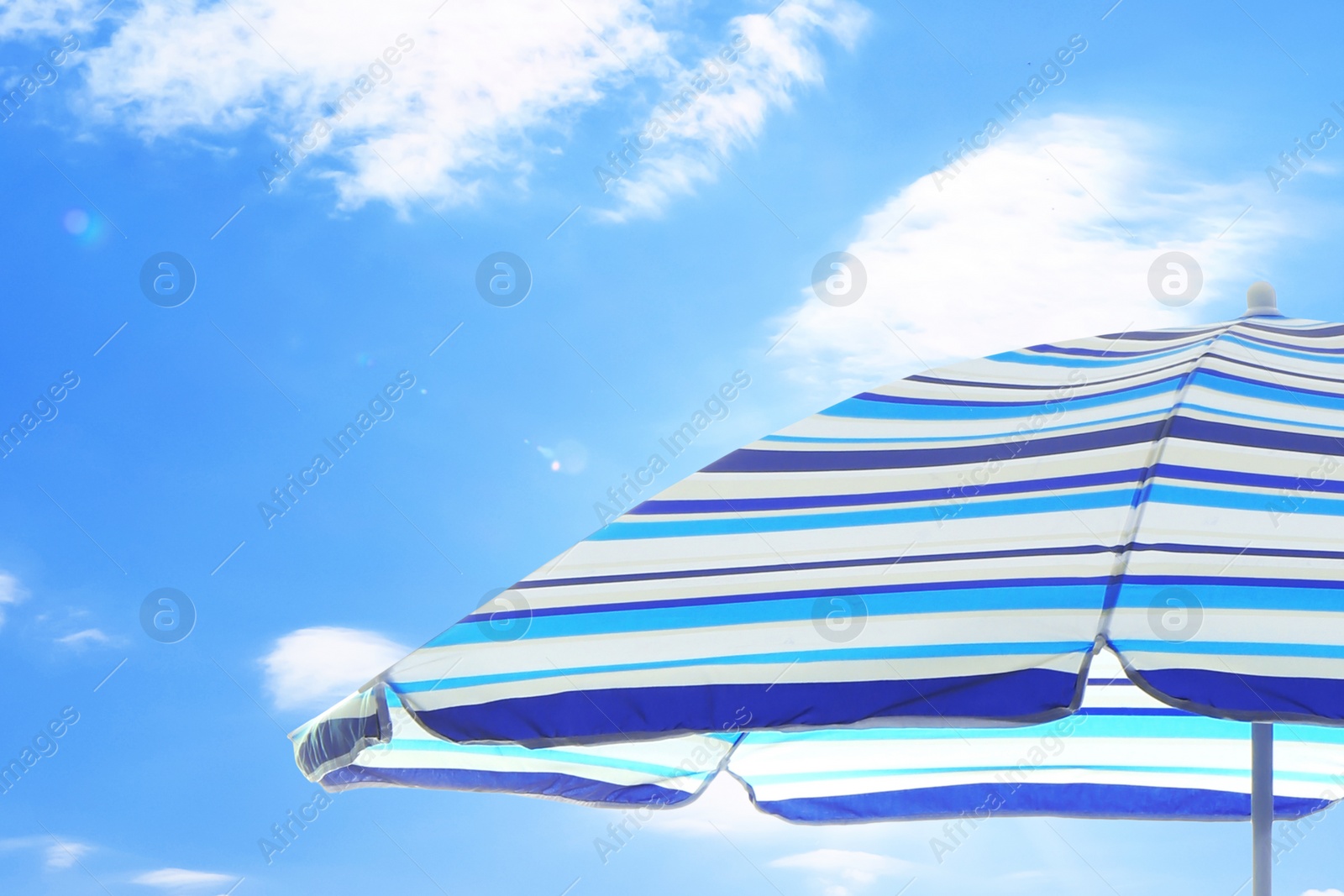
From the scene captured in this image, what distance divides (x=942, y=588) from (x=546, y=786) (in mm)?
1858

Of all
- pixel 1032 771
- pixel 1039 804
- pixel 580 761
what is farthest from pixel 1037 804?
pixel 580 761

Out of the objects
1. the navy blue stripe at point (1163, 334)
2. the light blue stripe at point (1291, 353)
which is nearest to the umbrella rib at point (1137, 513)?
the light blue stripe at point (1291, 353)

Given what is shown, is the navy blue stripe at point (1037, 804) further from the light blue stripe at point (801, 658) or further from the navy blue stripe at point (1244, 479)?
the navy blue stripe at point (1244, 479)

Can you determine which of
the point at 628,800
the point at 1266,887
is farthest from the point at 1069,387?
the point at 628,800

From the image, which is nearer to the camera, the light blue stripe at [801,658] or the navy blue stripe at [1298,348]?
the light blue stripe at [801,658]

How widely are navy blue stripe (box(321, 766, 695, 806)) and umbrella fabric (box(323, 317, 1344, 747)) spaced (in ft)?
3.42

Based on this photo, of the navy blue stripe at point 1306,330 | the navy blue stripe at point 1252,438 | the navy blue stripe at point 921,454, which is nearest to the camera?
the navy blue stripe at point 1252,438

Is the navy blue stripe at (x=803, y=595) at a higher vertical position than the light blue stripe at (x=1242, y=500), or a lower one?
lower

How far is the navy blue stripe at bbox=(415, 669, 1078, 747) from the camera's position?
76.5 inches

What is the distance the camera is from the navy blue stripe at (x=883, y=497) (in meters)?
2.47

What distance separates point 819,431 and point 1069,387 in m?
0.72

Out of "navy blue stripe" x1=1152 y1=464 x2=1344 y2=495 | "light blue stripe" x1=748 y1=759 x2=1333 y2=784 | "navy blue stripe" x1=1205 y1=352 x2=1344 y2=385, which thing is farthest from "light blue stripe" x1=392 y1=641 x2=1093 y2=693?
"light blue stripe" x1=748 y1=759 x2=1333 y2=784

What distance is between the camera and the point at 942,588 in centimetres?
229

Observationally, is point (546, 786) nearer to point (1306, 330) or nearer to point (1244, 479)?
point (1244, 479)
